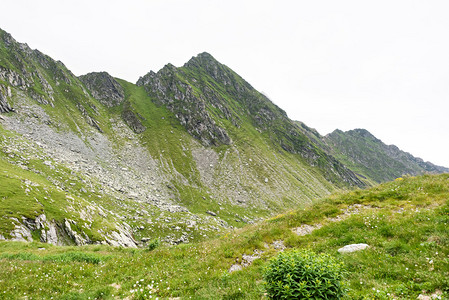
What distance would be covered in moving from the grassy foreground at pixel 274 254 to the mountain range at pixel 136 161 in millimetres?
7354

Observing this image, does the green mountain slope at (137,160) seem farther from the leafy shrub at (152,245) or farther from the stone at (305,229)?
the stone at (305,229)

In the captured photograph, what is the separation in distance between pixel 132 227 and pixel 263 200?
63.3 m

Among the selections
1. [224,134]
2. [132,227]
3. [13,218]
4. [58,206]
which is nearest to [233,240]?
[13,218]

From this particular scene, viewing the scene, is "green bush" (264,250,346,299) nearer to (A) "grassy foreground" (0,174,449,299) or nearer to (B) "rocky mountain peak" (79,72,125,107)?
(A) "grassy foreground" (0,174,449,299)

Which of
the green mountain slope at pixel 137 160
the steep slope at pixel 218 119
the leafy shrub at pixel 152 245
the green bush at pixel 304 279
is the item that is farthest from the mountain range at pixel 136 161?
the leafy shrub at pixel 152 245

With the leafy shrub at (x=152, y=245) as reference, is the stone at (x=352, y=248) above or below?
above

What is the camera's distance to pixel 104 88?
15600cm

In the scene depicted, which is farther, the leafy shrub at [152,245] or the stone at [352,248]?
the leafy shrub at [152,245]

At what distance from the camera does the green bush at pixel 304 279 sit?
5.22 metres

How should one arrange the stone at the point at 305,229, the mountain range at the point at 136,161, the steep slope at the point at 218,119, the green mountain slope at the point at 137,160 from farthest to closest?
the steep slope at the point at 218,119
the green mountain slope at the point at 137,160
the mountain range at the point at 136,161
the stone at the point at 305,229

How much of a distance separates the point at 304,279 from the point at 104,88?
631 feet

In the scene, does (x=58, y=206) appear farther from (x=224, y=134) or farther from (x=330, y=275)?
(x=224, y=134)

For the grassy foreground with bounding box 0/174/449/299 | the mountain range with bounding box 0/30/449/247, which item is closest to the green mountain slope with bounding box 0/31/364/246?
the mountain range with bounding box 0/30/449/247

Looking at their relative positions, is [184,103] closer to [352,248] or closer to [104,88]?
[104,88]
